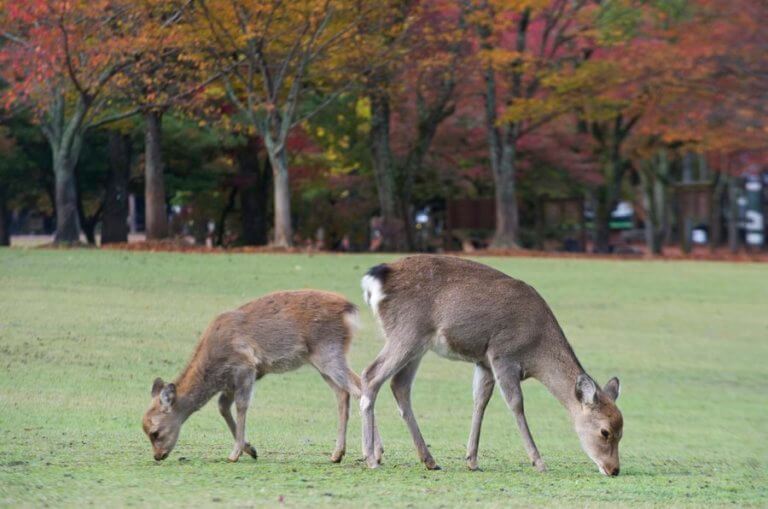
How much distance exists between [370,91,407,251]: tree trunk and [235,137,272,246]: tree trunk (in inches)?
184

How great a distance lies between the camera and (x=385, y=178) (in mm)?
42125

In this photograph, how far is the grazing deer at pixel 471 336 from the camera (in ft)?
31.2

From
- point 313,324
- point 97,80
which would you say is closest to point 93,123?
point 97,80

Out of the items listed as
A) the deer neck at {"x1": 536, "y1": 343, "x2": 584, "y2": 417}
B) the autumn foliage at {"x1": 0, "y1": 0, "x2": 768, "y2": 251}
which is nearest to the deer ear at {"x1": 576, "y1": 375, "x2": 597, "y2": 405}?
the deer neck at {"x1": 536, "y1": 343, "x2": 584, "y2": 417}

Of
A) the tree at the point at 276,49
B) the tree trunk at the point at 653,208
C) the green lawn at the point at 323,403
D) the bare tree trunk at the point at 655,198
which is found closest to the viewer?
the green lawn at the point at 323,403

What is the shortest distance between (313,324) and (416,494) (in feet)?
6.93

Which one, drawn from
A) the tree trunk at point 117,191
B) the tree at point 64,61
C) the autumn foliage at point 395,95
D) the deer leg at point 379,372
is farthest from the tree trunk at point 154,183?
the deer leg at point 379,372

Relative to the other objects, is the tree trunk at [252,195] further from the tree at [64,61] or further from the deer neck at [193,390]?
the deer neck at [193,390]

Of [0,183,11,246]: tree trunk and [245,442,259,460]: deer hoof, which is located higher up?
[0,183,11,246]: tree trunk

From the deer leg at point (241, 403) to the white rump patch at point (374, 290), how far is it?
0.93m

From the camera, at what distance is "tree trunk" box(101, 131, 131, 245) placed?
137 feet

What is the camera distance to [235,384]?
31.8 ft

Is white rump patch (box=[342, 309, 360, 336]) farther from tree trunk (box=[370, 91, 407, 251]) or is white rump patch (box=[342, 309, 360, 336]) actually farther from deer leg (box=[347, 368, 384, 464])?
tree trunk (box=[370, 91, 407, 251])

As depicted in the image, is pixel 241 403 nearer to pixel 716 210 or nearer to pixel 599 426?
pixel 599 426
